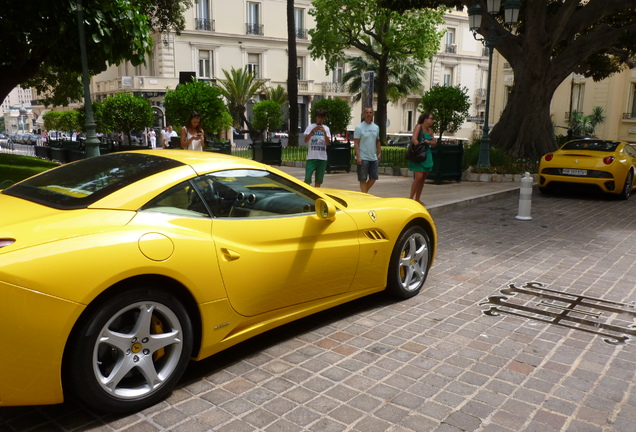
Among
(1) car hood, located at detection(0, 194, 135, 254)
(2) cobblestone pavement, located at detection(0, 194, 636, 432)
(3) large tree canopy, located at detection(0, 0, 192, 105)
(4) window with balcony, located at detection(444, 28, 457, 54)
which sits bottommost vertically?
(2) cobblestone pavement, located at detection(0, 194, 636, 432)

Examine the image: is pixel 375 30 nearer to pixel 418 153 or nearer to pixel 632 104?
pixel 418 153

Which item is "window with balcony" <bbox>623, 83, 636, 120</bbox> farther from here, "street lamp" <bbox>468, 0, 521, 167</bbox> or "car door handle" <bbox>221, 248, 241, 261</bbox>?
"car door handle" <bbox>221, 248, 241, 261</bbox>

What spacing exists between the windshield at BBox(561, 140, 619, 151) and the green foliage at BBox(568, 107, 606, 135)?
29.9 metres

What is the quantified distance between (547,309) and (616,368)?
120cm

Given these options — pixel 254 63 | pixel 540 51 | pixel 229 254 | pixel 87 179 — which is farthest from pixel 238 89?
pixel 229 254

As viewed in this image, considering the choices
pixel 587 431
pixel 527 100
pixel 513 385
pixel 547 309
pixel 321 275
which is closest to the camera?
pixel 587 431

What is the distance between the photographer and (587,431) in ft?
9.82

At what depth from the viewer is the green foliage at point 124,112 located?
61.0 ft

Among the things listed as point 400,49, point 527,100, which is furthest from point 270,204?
point 400,49

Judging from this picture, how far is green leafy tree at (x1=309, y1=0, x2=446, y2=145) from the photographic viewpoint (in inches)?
1081

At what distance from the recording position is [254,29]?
44.7 metres

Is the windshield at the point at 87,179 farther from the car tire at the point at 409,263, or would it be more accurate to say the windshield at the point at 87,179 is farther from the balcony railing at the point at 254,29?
the balcony railing at the point at 254,29

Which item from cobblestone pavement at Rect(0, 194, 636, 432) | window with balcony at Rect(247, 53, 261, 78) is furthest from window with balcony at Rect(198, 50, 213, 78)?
cobblestone pavement at Rect(0, 194, 636, 432)

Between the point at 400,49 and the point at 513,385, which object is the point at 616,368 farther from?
the point at 400,49
